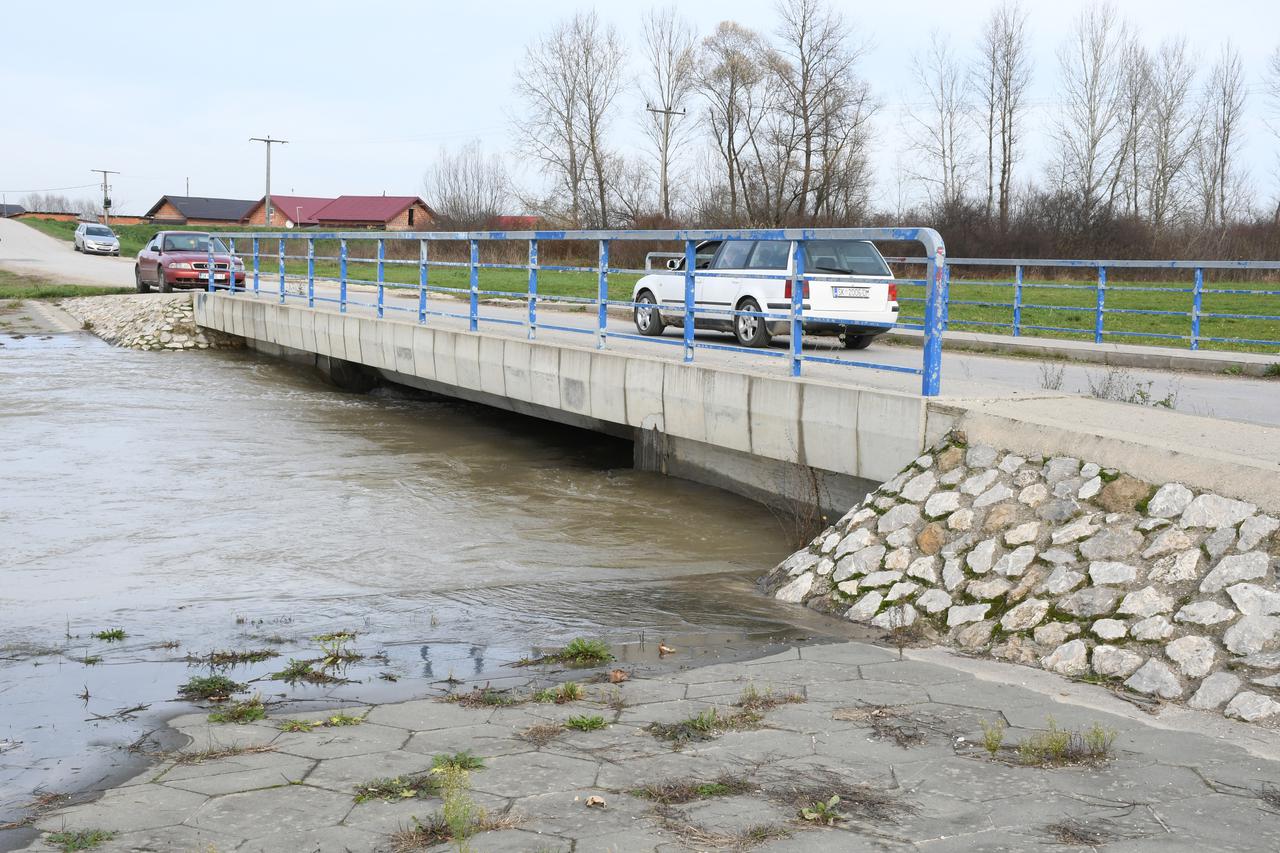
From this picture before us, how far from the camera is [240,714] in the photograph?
17.3 ft

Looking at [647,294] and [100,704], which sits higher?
[647,294]

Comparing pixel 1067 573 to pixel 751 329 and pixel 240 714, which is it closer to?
pixel 240 714

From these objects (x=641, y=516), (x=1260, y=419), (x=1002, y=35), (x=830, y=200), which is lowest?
(x=641, y=516)

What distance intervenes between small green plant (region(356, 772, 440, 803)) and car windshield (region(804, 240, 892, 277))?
11421mm

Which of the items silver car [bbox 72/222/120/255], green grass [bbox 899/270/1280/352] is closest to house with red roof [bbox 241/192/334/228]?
silver car [bbox 72/222/120/255]

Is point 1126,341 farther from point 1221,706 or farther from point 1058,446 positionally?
point 1221,706

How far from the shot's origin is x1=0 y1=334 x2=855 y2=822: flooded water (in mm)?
6051

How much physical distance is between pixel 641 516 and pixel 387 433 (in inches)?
242

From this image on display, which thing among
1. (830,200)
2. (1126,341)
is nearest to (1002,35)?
(830,200)

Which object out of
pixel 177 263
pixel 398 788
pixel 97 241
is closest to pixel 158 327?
pixel 177 263

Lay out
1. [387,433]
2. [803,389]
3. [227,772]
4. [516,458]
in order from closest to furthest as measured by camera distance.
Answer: [227,772], [803,389], [516,458], [387,433]

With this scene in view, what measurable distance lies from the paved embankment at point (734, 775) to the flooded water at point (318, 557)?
637 mm

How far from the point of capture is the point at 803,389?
9047mm

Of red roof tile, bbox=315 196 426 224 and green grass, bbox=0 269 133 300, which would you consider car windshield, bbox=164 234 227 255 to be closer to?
green grass, bbox=0 269 133 300
